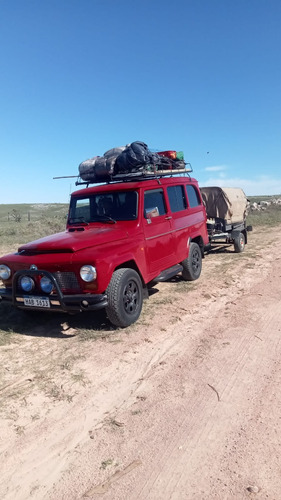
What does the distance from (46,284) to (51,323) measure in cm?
106

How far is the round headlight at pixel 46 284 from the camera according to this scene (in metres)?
4.68

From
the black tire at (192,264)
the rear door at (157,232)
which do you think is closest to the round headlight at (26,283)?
the rear door at (157,232)

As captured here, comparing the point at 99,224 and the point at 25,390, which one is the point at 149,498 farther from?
the point at 99,224

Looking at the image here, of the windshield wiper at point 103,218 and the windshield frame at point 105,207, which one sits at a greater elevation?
the windshield frame at point 105,207

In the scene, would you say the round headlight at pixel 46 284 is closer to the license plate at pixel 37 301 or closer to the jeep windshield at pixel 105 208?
the license plate at pixel 37 301

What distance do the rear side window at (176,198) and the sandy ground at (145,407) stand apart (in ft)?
7.47

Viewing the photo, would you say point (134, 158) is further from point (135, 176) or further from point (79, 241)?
point (79, 241)

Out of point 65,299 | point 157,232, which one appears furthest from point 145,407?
point 157,232

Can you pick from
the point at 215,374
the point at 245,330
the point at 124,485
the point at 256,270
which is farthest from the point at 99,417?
the point at 256,270

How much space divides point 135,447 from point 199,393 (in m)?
0.91

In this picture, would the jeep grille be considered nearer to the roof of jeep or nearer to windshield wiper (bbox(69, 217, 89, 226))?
windshield wiper (bbox(69, 217, 89, 226))

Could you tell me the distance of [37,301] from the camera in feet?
15.4

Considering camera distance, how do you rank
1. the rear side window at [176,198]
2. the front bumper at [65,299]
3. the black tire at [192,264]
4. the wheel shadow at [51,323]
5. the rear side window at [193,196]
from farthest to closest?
the rear side window at [193,196]
the black tire at [192,264]
the rear side window at [176,198]
the wheel shadow at [51,323]
the front bumper at [65,299]

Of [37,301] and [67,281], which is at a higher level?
[67,281]
